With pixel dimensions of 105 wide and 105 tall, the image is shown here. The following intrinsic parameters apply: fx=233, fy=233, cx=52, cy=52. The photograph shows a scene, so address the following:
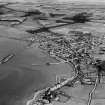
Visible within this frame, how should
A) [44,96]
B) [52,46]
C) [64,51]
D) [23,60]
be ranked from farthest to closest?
[52,46], [64,51], [23,60], [44,96]

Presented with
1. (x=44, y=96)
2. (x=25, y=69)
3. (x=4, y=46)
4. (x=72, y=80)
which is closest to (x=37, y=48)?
(x=4, y=46)

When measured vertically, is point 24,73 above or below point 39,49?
below

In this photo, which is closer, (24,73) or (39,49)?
(24,73)

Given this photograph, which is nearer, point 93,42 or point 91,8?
point 93,42

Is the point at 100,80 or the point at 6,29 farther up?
the point at 6,29

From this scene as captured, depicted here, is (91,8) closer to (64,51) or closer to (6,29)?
(6,29)
